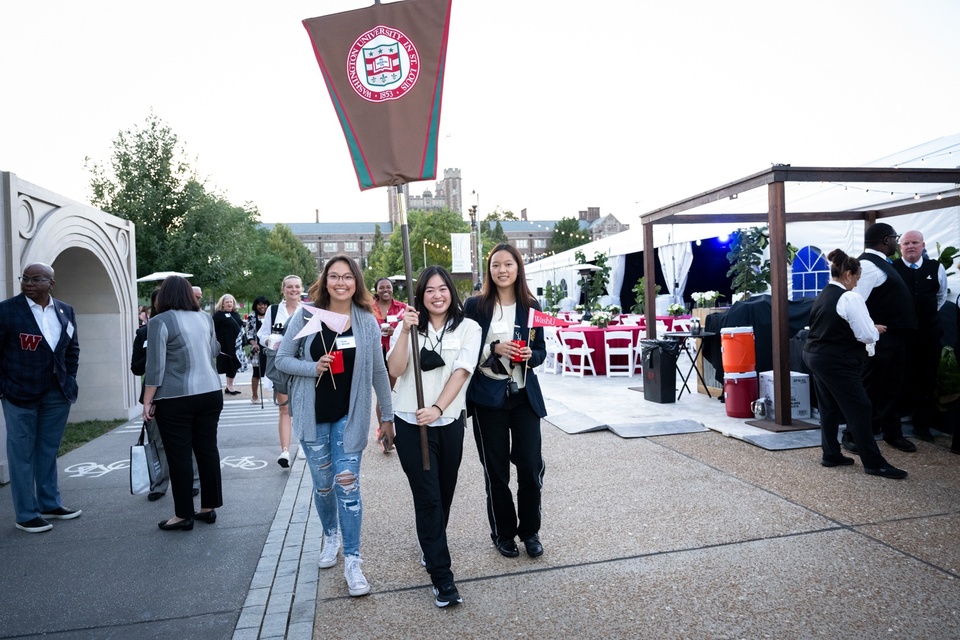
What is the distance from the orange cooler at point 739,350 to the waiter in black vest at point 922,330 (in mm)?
1540

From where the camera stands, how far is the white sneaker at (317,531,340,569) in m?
3.73

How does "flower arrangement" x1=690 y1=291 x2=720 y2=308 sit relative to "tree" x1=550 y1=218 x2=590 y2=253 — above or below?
below

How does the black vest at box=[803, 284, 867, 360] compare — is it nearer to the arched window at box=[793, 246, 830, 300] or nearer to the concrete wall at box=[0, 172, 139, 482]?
the arched window at box=[793, 246, 830, 300]

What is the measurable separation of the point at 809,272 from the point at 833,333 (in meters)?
8.42

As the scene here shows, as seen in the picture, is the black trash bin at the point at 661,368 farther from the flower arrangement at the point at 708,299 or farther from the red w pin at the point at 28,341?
the red w pin at the point at 28,341

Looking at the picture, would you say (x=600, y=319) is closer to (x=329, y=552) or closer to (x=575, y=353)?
(x=575, y=353)

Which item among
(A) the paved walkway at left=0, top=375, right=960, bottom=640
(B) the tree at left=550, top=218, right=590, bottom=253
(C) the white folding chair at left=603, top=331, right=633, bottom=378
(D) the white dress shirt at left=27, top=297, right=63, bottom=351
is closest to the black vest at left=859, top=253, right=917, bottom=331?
(A) the paved walkway at left=0, top=375, right=960, bottom=640

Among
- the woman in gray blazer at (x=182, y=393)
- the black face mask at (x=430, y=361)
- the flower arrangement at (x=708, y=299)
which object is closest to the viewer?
the black face mask at (x=430, y=361)

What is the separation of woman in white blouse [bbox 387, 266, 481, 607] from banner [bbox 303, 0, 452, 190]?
67cm

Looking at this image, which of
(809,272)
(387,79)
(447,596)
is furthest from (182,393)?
(809,272)

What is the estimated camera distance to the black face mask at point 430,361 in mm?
3264

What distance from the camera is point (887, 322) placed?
573 cm

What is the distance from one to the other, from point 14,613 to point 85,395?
682 centimetres

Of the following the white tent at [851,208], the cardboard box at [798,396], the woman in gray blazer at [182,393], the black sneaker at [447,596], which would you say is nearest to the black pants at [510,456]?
the black sneaker at [447,596]
